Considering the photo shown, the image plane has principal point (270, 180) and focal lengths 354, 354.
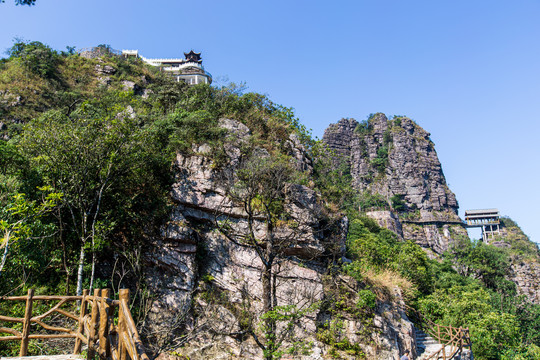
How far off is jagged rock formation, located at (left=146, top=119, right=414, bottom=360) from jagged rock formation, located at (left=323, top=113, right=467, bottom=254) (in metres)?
42.0

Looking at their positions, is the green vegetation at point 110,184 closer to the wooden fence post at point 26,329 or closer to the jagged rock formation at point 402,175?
the wooden fence post at point 26,329

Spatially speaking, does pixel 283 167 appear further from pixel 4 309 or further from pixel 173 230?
pixel 4 309

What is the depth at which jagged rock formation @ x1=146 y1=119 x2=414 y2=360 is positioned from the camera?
31.7 feet

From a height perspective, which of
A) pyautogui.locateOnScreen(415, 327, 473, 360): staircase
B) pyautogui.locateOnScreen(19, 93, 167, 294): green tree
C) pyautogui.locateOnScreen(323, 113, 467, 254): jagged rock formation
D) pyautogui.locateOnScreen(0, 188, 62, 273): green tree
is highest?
pyautogui.locateOnScreen(323, 113, 467, 254): jagged rock formation

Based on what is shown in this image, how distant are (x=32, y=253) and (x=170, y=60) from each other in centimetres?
4208

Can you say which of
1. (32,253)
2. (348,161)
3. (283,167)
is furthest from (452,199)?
(32,253)

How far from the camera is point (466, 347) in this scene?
14.0 meters

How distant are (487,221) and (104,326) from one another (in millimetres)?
79713

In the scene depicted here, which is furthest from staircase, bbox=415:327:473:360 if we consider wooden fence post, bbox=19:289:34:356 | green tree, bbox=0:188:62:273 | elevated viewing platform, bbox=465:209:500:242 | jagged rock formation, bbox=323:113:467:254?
elevated viewing platform, bbox=465:209:500:242

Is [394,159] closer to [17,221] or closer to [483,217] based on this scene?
[483,217]

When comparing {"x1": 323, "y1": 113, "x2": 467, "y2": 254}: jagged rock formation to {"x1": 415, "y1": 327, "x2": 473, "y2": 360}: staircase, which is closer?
{"x1": 415, "y1": 327, "x2": 473, "y2": 360}: staircase

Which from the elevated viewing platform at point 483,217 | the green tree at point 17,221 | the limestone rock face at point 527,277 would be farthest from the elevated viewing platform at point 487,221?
the green tree at point 17,221

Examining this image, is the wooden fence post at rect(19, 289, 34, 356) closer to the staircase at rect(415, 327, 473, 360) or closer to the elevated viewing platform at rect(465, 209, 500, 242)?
the staircase at rect(415, 327, 473, 360)

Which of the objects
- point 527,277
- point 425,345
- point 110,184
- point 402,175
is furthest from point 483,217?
point 110,184
